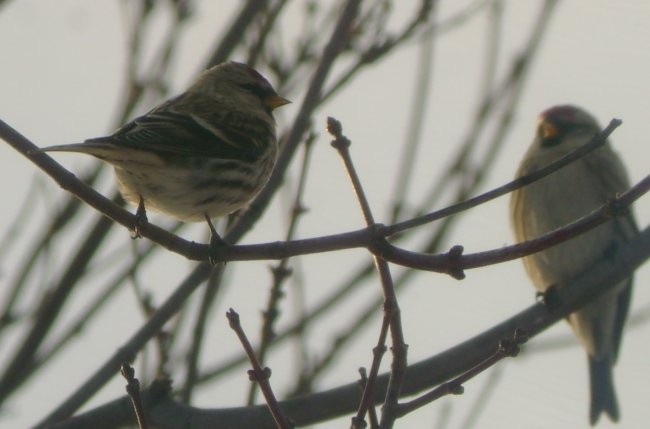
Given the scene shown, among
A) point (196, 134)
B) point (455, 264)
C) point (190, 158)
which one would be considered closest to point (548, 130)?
point (196, 134)

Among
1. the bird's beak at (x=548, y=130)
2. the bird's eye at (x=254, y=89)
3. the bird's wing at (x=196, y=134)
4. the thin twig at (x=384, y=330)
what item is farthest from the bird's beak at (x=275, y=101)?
the bird's beak at (x=548, y=130)

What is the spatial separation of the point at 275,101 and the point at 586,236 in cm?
301

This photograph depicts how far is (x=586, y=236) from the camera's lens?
710 cm

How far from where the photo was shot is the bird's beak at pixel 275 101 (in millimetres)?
4652

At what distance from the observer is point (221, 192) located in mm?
3996

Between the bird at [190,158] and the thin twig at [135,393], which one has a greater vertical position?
the bird at [190,158]

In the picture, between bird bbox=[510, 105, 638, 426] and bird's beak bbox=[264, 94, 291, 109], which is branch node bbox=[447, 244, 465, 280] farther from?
bird bbox=[510, 105, 638, 426]

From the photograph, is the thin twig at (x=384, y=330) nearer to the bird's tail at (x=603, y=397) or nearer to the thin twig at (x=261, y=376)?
the thin twig at (x=261, y=376)

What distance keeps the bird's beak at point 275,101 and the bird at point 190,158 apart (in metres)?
0.13

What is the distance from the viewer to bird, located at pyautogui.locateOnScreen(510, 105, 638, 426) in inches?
281

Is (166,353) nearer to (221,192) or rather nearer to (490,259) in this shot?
(221,192)

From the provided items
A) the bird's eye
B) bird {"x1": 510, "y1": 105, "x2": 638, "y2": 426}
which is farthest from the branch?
bird {"x1": 510, "y1": 105, "x2": 638, "y2": 426}

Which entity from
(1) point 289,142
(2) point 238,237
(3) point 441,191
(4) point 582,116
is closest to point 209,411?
(2) point 238,237

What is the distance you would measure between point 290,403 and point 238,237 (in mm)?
594
